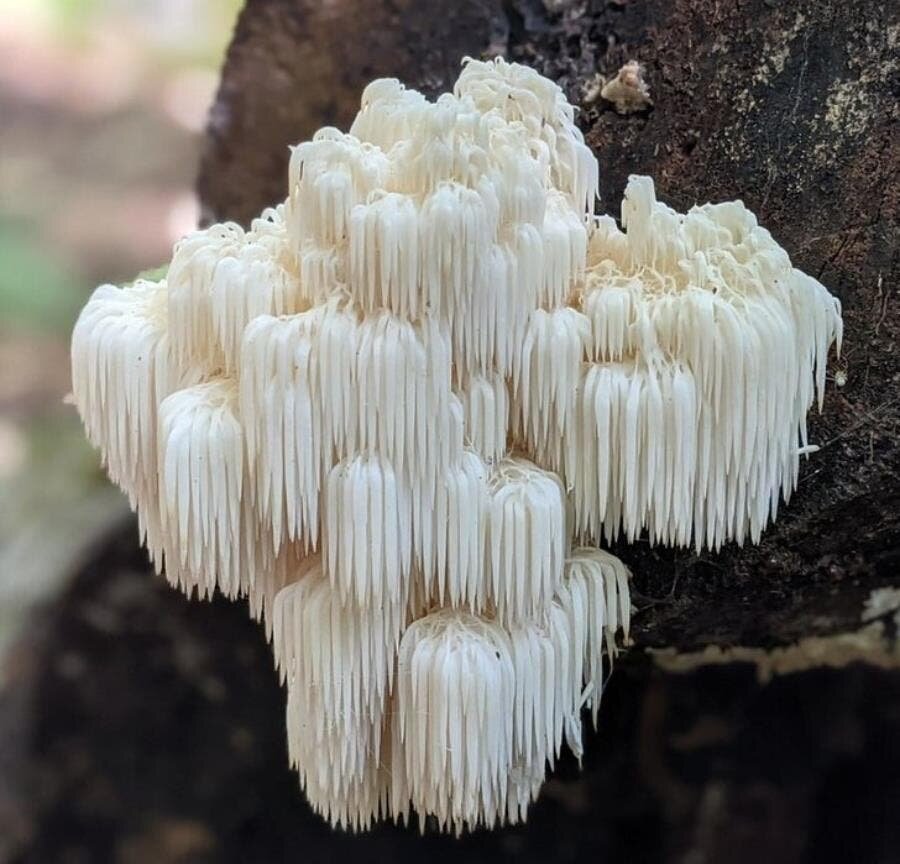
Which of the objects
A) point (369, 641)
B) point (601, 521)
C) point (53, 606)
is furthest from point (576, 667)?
point (53, 606)

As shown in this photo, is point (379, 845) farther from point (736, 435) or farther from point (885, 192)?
point (885, 192)

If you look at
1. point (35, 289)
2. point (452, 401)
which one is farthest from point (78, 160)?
point (452, 401)

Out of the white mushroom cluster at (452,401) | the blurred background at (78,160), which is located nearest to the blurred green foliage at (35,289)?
the blurred background at (78,160)

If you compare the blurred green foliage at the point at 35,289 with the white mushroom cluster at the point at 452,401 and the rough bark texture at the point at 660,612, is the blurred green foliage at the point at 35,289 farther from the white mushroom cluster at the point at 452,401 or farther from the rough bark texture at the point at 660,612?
the white mushroom cluster at the point at 452,401

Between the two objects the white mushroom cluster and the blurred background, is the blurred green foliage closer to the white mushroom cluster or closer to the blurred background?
the blurred background

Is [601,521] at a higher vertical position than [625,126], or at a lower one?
lower
